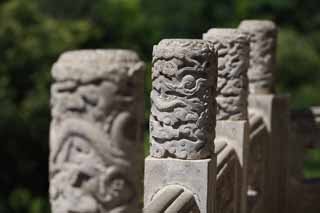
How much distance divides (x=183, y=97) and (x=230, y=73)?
1757 mm

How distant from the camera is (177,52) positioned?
219 inches

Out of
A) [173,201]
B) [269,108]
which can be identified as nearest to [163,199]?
[173,201]

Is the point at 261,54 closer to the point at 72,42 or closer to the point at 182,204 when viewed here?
the point at 182,204

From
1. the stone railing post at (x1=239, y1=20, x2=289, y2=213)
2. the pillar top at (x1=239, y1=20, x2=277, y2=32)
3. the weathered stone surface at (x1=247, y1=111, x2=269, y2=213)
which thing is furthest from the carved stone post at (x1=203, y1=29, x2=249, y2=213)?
the pillar top at (x1=239, y1=20, x2=277, y2=32)

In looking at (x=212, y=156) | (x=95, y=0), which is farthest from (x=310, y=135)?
(x=95, y=0)

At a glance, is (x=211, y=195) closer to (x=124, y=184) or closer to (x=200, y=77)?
(x=200, y=77)

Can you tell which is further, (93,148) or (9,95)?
(9,95)

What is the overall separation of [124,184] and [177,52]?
2033 mm

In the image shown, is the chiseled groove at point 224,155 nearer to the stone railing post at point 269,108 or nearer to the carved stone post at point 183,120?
the carved stone post at point 183,120

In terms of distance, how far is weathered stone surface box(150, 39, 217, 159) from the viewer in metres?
5.57

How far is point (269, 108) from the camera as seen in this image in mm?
9195

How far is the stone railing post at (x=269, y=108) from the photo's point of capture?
916 cm

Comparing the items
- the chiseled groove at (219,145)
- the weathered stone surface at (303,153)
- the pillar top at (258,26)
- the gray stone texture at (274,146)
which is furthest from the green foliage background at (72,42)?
the chiseled groove at (219,145)

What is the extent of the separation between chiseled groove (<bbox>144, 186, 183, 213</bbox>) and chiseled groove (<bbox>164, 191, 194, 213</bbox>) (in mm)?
22
